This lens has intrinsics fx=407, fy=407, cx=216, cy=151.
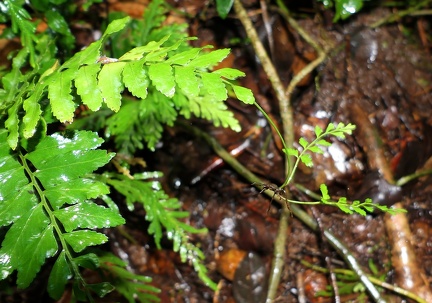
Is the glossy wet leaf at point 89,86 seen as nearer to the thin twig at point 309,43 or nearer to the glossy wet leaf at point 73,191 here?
the glossy wet leaf at point 73,191

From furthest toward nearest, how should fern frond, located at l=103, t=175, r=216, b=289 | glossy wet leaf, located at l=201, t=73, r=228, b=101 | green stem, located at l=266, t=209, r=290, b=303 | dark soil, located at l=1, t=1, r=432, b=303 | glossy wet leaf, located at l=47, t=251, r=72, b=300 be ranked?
dark soil, located at l=1, t=1, r=432, b=303 → green stem, located at l=266, t=209, r=290, b=303 → fern frond, located at l=103, t=175, r=216, b=289 → glossy wet leaf, located at l=47, t=251, r=72, b=300 → glossy wet leaf, located at l=201, t=73, r=228, b=101

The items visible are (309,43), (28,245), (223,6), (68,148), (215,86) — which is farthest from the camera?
(309,43)

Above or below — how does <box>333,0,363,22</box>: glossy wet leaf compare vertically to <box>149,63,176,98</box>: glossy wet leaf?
above

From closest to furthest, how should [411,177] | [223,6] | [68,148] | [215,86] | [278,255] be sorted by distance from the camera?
[215,86] → [68,148] → [278,255] → [411,177] → [223,6]

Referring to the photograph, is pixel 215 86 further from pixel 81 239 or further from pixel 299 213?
pixel 299 213

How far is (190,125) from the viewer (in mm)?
3117

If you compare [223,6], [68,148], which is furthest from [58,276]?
[223,6]

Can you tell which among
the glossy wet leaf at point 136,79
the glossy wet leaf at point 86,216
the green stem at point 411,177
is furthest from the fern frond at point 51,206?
the green stem at point 411,177

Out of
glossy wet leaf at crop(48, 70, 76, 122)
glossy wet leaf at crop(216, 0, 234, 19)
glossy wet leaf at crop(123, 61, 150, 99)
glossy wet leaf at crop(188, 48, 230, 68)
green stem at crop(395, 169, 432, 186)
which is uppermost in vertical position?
glossy wet leaf at crop(216, 0, 234, 19)

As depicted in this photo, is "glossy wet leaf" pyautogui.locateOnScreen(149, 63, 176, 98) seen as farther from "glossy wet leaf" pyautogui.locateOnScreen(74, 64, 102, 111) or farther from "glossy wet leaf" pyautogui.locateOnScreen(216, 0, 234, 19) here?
"glossy wet leaf" pyautogui.locateOnScreen(216, 0, 234, 19)

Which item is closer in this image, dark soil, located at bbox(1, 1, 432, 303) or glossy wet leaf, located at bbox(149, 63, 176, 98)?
glossy wet leaf, located at bbox(149, 63, 176, 98)

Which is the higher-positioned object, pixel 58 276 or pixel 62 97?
pixel 62 97

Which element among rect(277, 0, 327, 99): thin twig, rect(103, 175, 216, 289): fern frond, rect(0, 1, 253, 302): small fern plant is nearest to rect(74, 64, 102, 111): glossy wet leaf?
rect(0, 1, 253, 302): small fern plant

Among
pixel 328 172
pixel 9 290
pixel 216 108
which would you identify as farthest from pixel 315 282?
pixel 9 290
